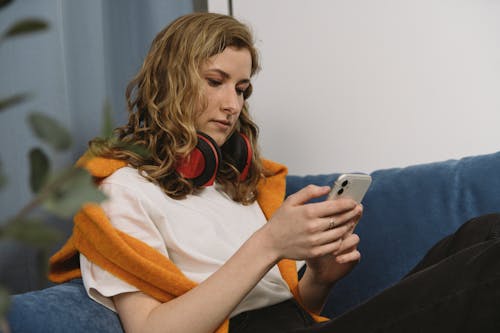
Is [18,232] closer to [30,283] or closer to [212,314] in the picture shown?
[212,314]

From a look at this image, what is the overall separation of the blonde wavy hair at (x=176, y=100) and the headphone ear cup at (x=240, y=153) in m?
0.01

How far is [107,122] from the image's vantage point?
219 mm

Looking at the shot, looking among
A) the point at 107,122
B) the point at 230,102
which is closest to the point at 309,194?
the point at 230,102

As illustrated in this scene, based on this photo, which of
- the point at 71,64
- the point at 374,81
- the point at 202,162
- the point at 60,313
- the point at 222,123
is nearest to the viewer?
the point at 60,313

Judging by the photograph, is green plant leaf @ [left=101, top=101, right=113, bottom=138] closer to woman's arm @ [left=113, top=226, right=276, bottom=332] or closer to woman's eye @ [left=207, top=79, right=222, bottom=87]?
woman's arm @ [left=113, top=226, right=276, bottom=332]

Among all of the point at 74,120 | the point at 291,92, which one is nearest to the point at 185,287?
the point at 74,120

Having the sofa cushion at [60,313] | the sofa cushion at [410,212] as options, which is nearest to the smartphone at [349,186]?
the sofa cushion at [410,212]

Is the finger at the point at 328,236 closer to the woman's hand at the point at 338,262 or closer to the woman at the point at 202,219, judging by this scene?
the woman at the point at 202,219

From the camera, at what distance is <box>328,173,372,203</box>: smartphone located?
101 centimetres

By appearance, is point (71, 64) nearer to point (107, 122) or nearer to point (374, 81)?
point (374, 81)

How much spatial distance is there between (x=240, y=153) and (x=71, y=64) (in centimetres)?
52

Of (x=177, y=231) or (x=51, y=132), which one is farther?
(x=177, y=231)

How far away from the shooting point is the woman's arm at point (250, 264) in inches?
37.0

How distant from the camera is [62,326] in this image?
895 millimetres
